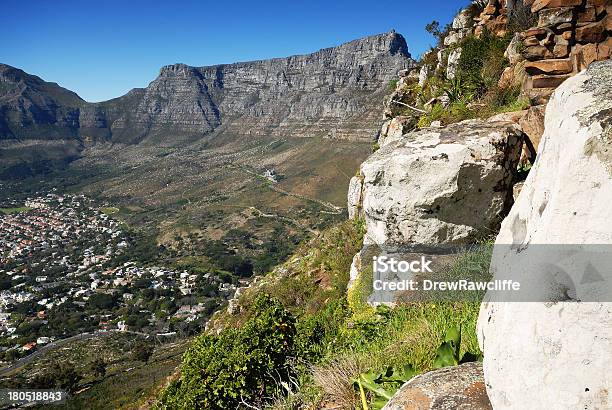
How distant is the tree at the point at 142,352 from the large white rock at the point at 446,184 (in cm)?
4630

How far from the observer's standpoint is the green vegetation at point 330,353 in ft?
13.2

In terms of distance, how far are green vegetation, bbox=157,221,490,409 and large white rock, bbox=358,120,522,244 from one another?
0.65 m

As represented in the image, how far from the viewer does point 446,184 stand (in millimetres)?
6191

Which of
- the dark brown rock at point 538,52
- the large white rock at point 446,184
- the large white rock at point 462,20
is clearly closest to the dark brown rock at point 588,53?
the dark brown rock at point 538,52

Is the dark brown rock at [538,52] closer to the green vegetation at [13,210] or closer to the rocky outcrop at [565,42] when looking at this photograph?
the rocky outcrop at [565,42]

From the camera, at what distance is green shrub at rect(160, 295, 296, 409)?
6.45m

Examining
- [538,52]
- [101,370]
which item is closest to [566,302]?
[538,52]

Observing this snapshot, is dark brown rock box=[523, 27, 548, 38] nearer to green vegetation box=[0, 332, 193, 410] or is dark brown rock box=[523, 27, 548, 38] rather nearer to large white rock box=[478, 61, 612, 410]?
large white rock box=[478, 61, 612, 410]

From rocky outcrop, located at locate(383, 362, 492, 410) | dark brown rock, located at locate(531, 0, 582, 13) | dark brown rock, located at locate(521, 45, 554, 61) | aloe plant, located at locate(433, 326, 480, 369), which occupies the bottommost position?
aloe plant, located at locate(433, 326, 480, 369)

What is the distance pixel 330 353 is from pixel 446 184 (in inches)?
124

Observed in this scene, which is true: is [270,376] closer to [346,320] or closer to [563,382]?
[346,320]

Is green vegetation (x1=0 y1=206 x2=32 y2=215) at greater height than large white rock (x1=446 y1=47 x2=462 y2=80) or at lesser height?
lesser

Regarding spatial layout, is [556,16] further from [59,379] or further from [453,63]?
[59,379]

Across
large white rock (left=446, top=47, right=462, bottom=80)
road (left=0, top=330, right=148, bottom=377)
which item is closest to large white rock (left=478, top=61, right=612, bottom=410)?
large white rock (left=446, top=47, right=462, bottom=80)
